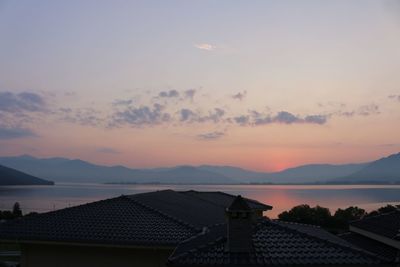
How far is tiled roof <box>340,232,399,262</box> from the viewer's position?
12.9 metres

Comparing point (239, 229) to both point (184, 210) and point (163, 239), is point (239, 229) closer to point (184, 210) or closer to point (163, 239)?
point (163, 239)

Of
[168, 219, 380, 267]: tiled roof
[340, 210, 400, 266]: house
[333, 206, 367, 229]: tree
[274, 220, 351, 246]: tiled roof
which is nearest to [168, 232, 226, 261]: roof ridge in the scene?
[168, 219, 380, 267]: tiled roof

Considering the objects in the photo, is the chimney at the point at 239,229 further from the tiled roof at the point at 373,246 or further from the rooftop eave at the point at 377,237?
the rooftop eave at the point at 377,237

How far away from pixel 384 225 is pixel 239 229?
25.8 feet

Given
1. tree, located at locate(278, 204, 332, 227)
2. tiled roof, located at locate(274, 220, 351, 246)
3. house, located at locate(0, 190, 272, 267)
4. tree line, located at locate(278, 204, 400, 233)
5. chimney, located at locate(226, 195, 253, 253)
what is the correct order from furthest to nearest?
1. tree, located at locate(278, 204, 332, 227)
2. tree line, located at locate(278, 204, 400, 233)
3. house, located at locate(0, 190, 272, 267)
4. tiled roof, located at locate(274, 220, 351, 246)
5. chimney, located at locate(226, 195, 253, 253)

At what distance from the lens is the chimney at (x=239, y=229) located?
988cm

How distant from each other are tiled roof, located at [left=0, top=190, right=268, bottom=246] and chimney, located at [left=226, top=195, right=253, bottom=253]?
6.56ft

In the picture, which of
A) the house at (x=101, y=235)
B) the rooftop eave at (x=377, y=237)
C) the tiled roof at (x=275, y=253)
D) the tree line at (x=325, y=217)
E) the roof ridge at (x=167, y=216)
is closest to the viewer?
the tiled roof at (x=275, y=253)

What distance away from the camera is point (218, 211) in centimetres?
1847

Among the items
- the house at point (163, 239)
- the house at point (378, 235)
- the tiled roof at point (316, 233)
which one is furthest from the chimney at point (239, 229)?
the house at point (378, 235)

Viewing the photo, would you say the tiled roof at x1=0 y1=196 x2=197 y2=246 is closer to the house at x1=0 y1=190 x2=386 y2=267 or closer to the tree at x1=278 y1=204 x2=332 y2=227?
the house at x1=0 y1=190 x2=386 y2=267

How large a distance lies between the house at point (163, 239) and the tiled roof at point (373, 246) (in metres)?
1.44

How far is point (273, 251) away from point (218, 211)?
852cm

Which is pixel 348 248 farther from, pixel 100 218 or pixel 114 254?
pixel 100 218
